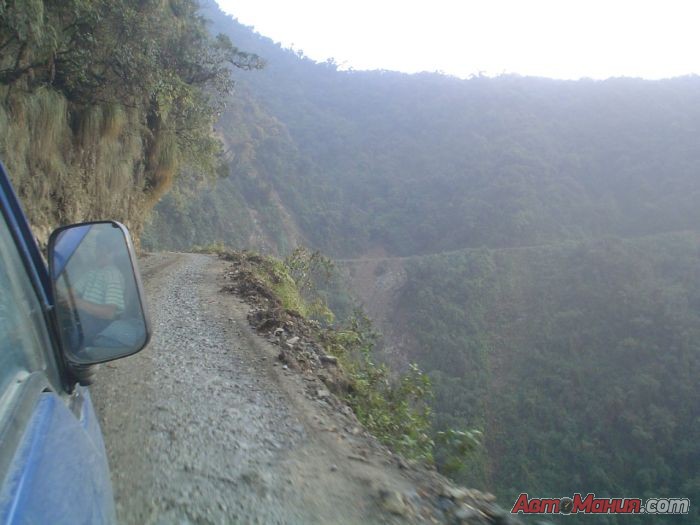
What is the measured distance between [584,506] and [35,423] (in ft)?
17.4

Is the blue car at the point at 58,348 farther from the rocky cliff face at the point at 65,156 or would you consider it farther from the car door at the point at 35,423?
the rocky cliff face at the point at 65,156

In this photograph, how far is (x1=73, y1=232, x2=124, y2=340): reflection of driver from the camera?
136cm

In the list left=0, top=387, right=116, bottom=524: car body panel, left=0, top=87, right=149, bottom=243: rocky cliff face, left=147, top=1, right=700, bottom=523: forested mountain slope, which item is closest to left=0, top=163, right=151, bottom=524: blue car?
left=0, top=387, right=116, bottom=524: car body panel

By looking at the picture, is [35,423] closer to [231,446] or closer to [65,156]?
[231,446]

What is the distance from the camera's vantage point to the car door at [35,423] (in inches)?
33.0

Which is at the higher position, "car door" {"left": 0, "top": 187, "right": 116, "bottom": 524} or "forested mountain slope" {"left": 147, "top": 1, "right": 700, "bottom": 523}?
"car door" {"left": 0, "top": 187, "right": 116, "bottom": 524}

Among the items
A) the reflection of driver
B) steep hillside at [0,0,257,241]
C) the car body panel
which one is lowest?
the car body panel

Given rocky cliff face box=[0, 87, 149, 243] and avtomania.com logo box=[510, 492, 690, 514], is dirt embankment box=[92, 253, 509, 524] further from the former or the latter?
rocky cliff face box=[0, 87, 149, 243]

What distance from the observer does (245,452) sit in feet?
10.4

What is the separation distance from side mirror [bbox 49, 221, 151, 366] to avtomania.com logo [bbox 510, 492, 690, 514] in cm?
350

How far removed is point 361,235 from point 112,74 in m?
44.1

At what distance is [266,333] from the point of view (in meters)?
5.95

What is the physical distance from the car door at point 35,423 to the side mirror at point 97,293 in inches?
1.9

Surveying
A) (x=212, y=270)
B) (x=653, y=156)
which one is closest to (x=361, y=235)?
(x=653, y=156)
